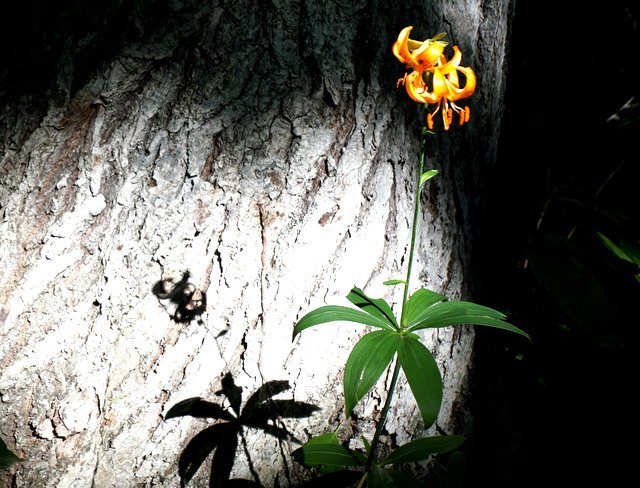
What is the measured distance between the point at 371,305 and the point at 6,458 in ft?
2.56

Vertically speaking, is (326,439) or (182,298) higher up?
(182,298)

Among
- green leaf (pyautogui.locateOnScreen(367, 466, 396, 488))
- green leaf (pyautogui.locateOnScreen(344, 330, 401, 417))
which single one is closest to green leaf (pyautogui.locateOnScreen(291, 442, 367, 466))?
green leaf (pyautogui.locateOnScreen(367, 466, 396, 488))

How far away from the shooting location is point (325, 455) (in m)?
0.94

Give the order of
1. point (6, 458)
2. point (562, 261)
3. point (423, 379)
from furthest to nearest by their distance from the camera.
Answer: point (562, 261)
point (6, 458)
point (423, 379)

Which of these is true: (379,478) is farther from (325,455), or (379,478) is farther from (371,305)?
(371,305)

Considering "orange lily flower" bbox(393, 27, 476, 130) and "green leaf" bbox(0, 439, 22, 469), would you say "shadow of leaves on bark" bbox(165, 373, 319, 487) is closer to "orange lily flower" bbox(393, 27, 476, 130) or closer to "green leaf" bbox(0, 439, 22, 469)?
"green leaf" bbox(0, 439, 22, 469)

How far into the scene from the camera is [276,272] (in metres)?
0.96

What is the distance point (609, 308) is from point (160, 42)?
1587mm

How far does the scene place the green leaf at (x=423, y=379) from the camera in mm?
700

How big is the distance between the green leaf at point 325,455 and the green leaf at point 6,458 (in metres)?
0.55

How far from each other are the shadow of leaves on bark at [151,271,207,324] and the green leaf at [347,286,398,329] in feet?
1.05

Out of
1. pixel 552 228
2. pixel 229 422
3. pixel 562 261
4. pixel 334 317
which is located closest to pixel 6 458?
pixel 229 422

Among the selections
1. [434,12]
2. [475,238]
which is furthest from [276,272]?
[434,12]

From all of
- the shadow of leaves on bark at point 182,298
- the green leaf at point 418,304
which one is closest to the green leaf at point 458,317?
the green leaf at point 418,304
